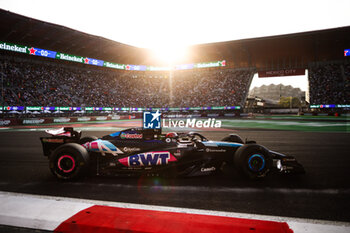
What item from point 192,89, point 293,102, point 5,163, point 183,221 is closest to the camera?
point 183,221

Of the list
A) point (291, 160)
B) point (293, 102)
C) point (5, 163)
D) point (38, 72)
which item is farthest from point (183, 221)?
point (293, 102)

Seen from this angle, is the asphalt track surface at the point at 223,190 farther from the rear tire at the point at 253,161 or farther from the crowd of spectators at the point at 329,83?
the crowd of spectators at the point at 329,83

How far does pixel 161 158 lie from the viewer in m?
4.09

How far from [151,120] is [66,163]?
1810 mm

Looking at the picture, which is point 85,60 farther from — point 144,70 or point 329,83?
point 329,83

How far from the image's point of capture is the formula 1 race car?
159 inches

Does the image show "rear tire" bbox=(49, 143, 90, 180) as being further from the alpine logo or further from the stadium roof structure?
the stadium roof structure

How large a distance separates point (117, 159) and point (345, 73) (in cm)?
4675

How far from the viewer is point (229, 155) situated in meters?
4.30

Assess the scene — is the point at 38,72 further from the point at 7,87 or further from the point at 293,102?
the point at 293,102

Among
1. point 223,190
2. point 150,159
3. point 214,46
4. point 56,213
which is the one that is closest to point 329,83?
point 214,46

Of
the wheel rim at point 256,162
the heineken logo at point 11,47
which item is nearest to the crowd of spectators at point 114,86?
the heineken logo at point 11,47

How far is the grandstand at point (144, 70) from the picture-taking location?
32.5m

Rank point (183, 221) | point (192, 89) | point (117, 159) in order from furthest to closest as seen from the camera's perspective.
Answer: point (192, 89) < point (117, 159) < point (183, 221)
